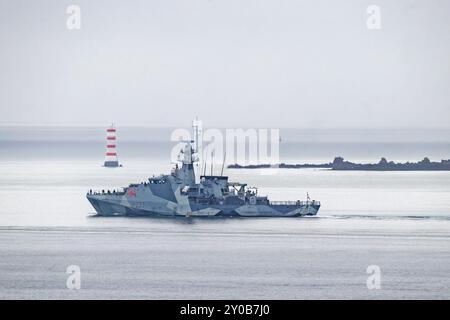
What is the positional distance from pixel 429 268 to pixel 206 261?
1073cm

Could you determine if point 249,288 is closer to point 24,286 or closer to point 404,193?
point 24,286

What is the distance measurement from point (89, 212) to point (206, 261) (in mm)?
29769

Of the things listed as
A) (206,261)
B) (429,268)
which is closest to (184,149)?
(206,261)

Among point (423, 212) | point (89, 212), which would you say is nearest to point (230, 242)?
point (89, 212)

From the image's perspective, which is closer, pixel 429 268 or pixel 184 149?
pixel 429 268

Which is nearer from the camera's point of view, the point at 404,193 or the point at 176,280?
the point at 176,280

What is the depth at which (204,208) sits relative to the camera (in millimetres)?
75188
